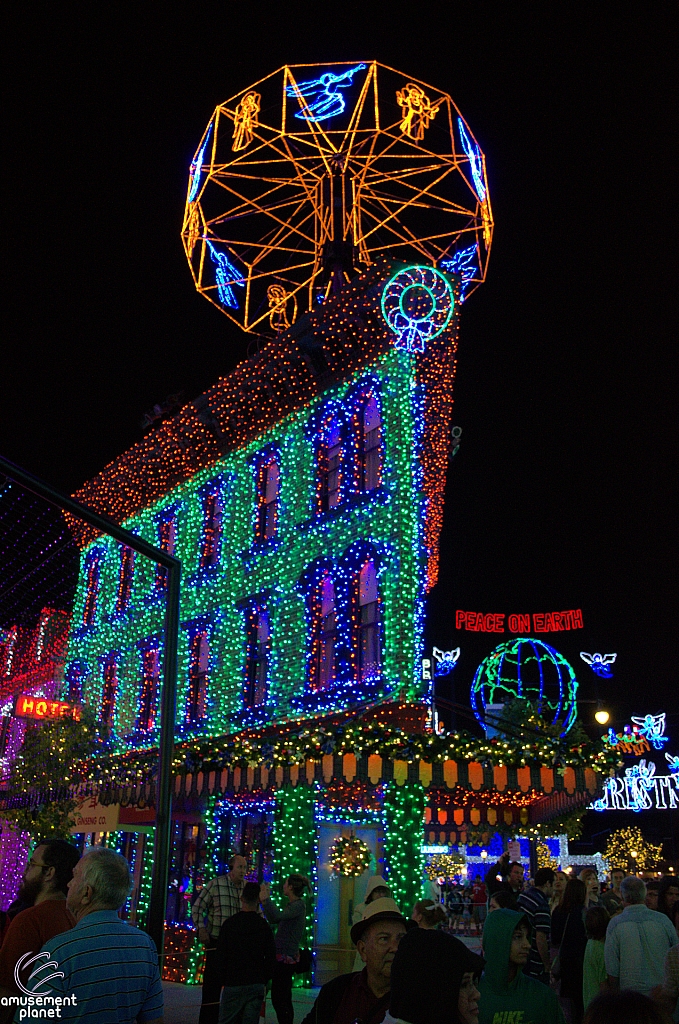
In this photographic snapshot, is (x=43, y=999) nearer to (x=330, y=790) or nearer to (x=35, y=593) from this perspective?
(x=330, y=790)

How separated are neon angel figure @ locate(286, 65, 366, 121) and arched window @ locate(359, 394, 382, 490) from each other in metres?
5.71

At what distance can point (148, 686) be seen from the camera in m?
23.6

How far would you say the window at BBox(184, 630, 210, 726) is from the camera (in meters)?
21.2

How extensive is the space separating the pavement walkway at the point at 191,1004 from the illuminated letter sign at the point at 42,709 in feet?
26.4

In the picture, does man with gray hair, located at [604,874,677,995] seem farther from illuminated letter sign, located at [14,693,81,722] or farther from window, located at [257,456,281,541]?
illuminated letter sign, located at [14,693,81,722]

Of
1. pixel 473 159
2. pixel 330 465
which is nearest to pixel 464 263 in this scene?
pixel 473 159

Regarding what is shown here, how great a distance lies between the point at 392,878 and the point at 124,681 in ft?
38.4

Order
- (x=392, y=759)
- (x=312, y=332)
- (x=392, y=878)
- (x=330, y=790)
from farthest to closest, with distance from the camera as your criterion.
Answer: (x=312, y=332)
(x=330, y=790)
(x=392, y=878)
(x=392, y=759)

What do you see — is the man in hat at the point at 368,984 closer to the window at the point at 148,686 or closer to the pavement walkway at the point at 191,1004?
the pavement walkway at the point at 191,1004

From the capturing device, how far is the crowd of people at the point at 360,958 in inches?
123

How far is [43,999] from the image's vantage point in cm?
365

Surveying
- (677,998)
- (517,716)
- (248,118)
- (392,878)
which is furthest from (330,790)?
(248,118)

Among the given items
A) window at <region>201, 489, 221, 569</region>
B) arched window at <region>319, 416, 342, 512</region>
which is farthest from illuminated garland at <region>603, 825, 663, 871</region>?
arched window at <region>319, 416, 342, 512</region>

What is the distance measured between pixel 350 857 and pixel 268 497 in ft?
27.5
